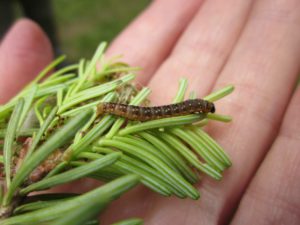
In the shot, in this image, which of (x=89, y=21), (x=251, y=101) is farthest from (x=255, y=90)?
(x=89, y=21)

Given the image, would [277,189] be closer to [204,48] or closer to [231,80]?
[231,80]

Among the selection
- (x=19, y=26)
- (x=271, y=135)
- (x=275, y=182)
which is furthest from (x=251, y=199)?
(x=19, y=26)

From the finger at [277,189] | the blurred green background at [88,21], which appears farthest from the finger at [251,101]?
the blurred green background at [88,21]

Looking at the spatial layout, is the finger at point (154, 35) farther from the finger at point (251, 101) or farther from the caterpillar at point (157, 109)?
the caterpillar at point (157, 109)

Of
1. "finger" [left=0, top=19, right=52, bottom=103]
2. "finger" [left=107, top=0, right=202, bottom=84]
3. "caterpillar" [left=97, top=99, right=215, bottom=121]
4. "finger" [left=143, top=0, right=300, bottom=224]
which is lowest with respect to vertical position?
"finger" [left=143, top=0, right=300, bottom=224]

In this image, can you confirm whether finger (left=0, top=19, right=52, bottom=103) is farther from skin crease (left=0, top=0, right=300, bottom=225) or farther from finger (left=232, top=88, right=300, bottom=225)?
finger (left=232, top=88, right=300, bottom=225)

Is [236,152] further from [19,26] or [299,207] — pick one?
[19,26]

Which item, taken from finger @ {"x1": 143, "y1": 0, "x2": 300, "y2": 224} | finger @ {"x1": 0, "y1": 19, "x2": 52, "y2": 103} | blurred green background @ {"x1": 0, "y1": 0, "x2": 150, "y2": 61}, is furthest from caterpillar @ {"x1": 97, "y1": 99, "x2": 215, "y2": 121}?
blurred green background @ {"x1": 0, "y1": 0, "x2": 150, "y2": 61}
